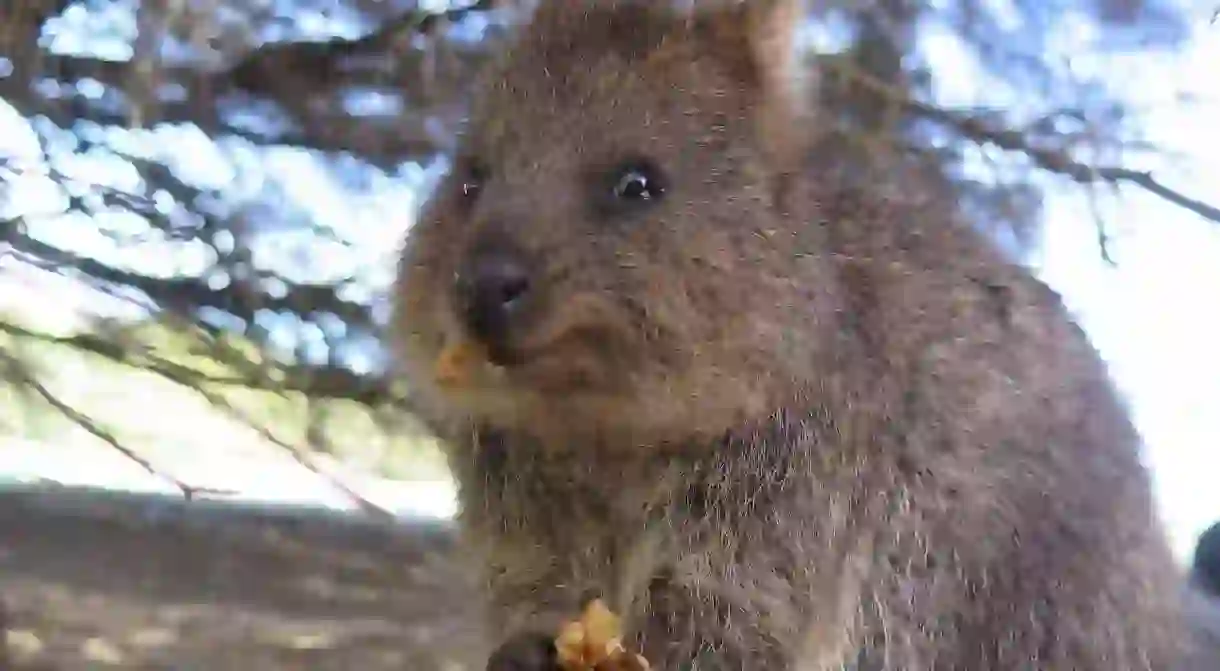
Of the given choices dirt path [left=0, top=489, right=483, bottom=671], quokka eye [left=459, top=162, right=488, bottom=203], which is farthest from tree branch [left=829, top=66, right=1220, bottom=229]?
dirt path [left=0, top=489, right=483, bottom=671]

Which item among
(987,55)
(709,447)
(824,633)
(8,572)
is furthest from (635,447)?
(8,572)

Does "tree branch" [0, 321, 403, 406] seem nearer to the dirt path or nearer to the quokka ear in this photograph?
the dirt path

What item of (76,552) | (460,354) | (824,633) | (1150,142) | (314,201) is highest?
(314,201)

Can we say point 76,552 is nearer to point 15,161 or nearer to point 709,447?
point 15,161

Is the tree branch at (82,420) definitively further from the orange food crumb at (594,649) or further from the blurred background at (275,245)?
the orange food crumb at (594,649)

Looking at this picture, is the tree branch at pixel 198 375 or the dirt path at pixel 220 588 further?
the tree branch at pixel 198 375

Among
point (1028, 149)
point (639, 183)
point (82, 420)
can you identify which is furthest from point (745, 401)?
point (82, 420)

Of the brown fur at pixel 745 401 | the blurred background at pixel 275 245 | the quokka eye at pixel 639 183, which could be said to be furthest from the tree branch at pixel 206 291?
the quokka eye at pixel 639 183
